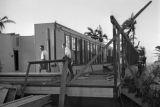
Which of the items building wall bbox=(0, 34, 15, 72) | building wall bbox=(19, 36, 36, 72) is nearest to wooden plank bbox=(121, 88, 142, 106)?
building wall bbox=(19, 36, 36, 72)

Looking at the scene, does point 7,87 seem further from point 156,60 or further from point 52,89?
point 156,60

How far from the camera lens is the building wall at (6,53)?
1520cm

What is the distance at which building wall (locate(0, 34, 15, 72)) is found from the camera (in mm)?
15196

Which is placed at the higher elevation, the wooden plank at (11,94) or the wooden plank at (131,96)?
the wooden plank at (11,94)

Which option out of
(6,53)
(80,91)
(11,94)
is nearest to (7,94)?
(11,94)

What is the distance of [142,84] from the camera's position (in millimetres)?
6871

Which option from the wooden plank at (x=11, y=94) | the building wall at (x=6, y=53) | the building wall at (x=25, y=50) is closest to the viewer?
the wooden plank at (x=11, y=94)

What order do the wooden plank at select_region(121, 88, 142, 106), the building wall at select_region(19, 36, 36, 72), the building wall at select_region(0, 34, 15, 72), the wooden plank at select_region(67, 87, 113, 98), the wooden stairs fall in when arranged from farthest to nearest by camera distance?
the building wall at select_region(19, 36, 36, 72) < the building wall at select_region(0, 34, 15, 72) < the wooden plank at select_region(121, 88, 142, 106) < the wooden stairs < the wooden plank at select_region(67, 87, 113, 98)

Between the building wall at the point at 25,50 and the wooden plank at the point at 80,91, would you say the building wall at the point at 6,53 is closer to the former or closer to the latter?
the building wall at the point at 25,50

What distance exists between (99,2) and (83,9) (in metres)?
2.13

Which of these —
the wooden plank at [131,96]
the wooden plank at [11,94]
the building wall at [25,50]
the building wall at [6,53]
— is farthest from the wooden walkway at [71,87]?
the building wall at [6,53]

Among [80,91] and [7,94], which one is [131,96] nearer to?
[80,91]

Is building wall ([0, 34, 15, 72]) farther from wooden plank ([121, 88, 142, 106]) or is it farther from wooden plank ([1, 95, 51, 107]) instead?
wooden plank ([1, 95, 51, 107])

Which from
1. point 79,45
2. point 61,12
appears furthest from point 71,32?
point 61,12
